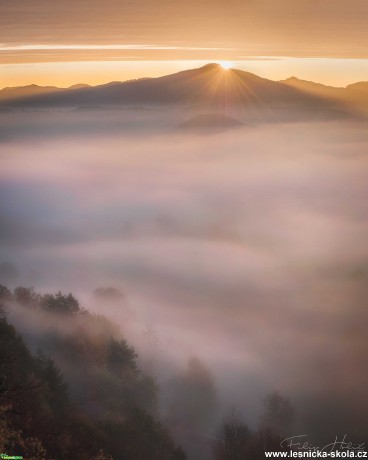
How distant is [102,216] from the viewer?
189m

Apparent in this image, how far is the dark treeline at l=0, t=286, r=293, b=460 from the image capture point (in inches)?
695

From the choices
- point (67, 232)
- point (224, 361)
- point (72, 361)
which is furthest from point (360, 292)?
point (67, 232)

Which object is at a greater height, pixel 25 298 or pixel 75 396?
pixel 25 298

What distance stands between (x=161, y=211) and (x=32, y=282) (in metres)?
114

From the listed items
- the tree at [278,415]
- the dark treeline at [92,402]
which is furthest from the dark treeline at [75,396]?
the tree at [278,415]

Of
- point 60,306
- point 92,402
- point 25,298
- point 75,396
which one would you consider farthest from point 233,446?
point 25,298

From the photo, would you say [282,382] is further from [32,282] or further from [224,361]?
[32,282]

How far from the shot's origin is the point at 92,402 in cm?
2750

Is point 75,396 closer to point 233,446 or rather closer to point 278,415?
point 233,446

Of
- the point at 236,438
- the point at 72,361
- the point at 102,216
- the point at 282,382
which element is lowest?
the point at 282,382

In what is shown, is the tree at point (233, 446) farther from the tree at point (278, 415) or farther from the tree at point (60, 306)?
the tree at point (60, 306)

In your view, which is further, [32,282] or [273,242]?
[273,242]

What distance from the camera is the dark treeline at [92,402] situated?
17.7 metres

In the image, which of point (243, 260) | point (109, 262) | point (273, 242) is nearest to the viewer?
point (109, 262)
